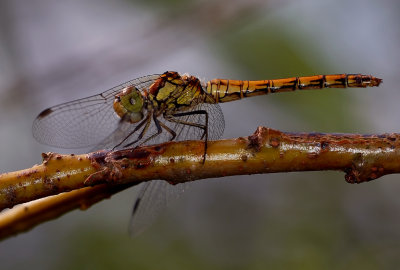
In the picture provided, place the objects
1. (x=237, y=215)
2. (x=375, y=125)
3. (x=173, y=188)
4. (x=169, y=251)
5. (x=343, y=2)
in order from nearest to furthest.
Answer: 1. (x=173, y=188)
2. (x=169, y=251)
3. (x=375, y=125)
4. (x=237, y=215)
5. (x=343, y=2)

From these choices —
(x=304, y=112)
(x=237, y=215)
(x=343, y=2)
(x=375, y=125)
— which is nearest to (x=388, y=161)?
(x=304, y=112)

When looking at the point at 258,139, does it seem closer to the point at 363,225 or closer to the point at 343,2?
the point at 363,225

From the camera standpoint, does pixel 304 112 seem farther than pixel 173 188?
Yes

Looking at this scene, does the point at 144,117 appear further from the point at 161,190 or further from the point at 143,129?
the point at 161,190

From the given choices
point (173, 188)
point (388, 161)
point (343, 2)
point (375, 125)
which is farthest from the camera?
point (343, 2)

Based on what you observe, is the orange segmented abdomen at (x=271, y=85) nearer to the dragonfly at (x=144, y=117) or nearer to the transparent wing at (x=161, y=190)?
the dragonfly at (x=144, y=117)

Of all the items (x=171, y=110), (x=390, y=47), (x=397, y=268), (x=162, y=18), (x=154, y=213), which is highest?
(x=162, y=18)

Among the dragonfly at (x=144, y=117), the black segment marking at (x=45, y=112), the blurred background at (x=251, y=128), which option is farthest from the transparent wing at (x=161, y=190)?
the black segment marking at (x=45, y=112)
